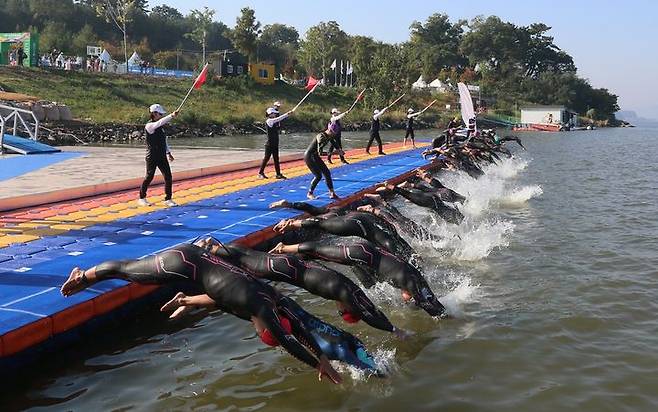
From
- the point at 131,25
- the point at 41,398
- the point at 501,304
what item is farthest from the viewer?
the point at 131,25

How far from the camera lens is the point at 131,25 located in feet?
285

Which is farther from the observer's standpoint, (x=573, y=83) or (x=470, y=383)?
(x=573, y=83)

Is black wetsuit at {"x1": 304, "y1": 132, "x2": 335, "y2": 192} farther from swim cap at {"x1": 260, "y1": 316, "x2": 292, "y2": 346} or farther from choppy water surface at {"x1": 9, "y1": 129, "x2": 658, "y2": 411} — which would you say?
swim cap at {"x1": 260, "y1": 316, "x2": 292, "y2": 346}

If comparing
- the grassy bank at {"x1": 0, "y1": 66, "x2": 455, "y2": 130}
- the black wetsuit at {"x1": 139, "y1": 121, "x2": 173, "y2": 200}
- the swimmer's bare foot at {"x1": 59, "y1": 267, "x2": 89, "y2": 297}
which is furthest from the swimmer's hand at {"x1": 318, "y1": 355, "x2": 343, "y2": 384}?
the grassy bank at {"x1": 0, "y1": 66, "x2": 455, "y2": 130}

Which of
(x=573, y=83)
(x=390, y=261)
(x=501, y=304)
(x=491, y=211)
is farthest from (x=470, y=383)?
(x=573, y=83)

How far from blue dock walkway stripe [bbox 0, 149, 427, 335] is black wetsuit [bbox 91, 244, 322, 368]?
3.02 ft

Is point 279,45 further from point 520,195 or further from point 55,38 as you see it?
point 520,195

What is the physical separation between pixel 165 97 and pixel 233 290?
49218mm

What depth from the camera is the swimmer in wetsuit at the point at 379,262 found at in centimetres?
757

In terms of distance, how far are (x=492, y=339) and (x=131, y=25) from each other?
8959cm

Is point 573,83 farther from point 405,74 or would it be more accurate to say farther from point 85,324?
point 85,324

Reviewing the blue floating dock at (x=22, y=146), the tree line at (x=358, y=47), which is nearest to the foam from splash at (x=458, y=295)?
the blue floating dock at (x=22, y=146)

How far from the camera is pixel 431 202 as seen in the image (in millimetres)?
12016

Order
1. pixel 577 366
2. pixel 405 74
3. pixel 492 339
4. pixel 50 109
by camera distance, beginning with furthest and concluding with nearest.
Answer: pixel 405 74 < pixel 50 109 < pixel 492 339 < pixel 577 366
